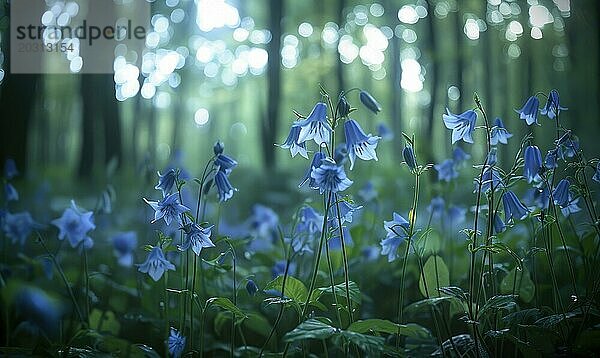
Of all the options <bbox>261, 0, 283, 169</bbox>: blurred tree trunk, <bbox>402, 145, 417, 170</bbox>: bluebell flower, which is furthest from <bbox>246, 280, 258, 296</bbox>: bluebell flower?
<bbox>402, 145, 417, 170</bbox>: bluebell flower

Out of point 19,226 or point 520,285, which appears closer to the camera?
point 520,285

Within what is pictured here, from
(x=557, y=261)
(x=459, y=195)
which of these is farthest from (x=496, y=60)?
(x=557, y=261)

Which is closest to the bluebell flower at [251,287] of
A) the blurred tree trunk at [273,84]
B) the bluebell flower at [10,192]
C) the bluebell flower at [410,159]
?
the blurred tree trunk at [273,84]

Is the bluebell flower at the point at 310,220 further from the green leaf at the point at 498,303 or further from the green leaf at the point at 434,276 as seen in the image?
the green leaf at the point at 498,303

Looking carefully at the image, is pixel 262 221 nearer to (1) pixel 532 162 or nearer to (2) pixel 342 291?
(2) pixel 342 291

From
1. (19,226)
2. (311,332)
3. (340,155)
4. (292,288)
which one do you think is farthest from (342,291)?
(19,226)

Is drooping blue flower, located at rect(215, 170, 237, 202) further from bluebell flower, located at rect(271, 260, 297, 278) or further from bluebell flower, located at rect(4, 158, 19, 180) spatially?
bluebell flower, located at rect(4, 158, 19, 180)
